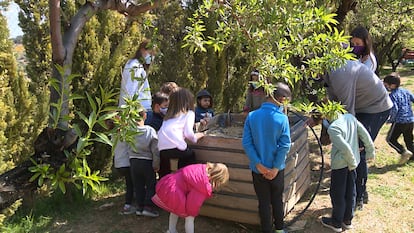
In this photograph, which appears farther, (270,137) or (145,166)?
(145,166)

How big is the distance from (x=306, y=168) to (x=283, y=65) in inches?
110

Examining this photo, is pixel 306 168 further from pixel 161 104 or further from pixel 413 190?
pixel 161 104

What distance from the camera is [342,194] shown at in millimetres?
4008

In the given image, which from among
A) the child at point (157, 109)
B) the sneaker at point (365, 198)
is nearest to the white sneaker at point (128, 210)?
the child at point (157, 109)

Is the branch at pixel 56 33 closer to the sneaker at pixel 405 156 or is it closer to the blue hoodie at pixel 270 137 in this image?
the blue hoodie at pixel 270 137

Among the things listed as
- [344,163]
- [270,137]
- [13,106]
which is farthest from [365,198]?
[13,106]

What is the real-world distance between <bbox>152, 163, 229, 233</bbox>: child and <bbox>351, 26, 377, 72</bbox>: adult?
2.03 meters

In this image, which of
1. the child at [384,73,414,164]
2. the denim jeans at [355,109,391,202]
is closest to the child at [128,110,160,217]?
the denim jeans at [355,109,391,202]

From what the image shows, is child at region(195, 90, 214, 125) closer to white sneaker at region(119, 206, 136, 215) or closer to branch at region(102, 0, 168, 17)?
white sneaker at region(119, 206, 136, 215)

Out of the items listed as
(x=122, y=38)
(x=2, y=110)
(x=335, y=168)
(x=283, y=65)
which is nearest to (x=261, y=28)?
(x=283, y=65)

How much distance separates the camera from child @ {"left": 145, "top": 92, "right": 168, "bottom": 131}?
4.68m

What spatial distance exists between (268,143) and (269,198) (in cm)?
55

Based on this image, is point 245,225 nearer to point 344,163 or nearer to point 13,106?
point 344,163

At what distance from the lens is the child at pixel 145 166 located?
440cm
